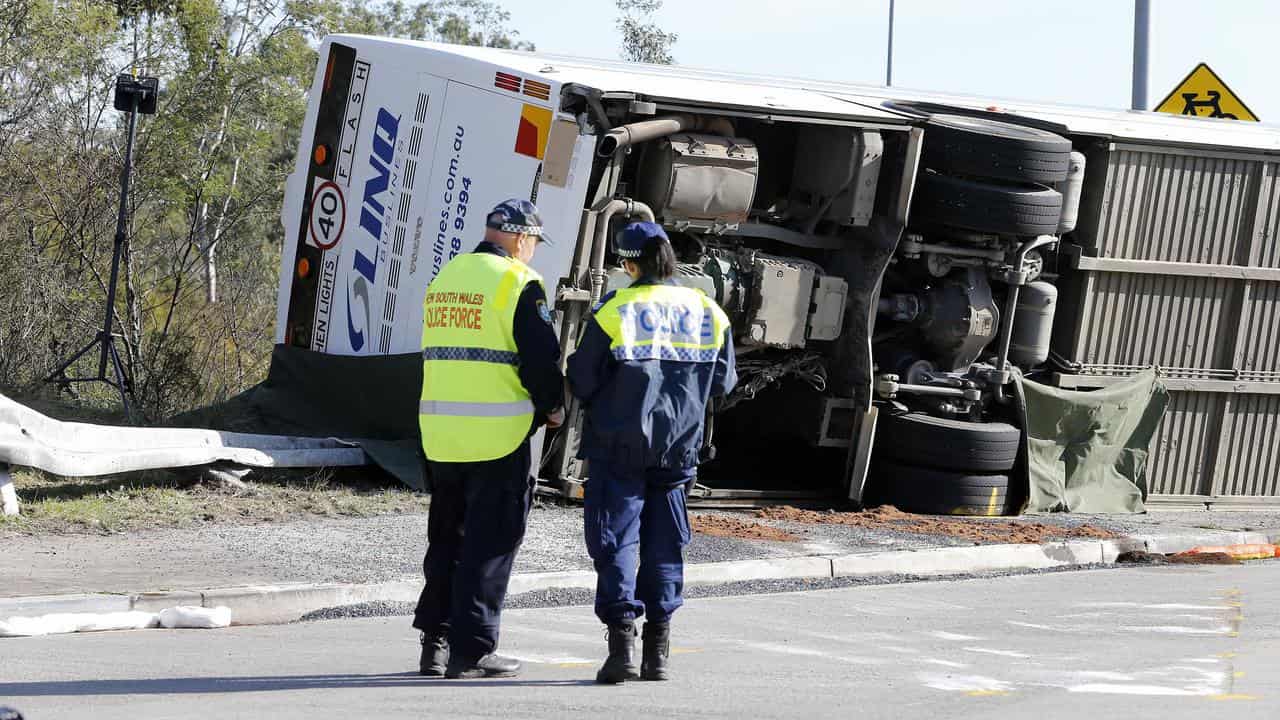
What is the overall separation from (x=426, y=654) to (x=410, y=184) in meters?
5.66

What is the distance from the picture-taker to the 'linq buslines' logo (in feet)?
37.0

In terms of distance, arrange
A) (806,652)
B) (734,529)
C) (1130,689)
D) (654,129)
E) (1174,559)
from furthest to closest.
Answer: (1174,559), (734,529), (654,129), (806,652), (1130,689)

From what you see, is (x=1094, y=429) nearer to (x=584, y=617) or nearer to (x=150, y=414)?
(x=584, y=617)

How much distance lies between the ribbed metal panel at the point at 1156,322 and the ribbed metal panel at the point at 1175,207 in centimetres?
22

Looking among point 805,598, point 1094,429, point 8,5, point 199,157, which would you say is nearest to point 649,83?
point 805,598

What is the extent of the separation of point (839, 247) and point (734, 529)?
235cm

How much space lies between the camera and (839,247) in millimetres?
11266

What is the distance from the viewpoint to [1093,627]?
7.64 meters

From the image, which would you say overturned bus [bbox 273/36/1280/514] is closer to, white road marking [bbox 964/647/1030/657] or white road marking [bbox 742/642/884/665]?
white road marking [bbox 742/642/884/665]

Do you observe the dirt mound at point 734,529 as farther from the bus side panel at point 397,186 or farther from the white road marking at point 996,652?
the white road marking at point 996,652

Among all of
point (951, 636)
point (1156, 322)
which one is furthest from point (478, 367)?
point (1156, 322)

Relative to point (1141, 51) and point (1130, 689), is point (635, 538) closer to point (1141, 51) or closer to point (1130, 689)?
point (1130, 689)

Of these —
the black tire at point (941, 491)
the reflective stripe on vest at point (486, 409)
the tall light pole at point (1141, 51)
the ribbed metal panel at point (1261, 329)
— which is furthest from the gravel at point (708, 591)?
the tall light pole at point (1141, 51)

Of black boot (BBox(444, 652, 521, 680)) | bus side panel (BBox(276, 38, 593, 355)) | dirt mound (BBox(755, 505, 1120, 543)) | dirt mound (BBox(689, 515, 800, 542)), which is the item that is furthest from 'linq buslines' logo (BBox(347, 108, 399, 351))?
black boot (BBox(444, 652, 521, 680))
